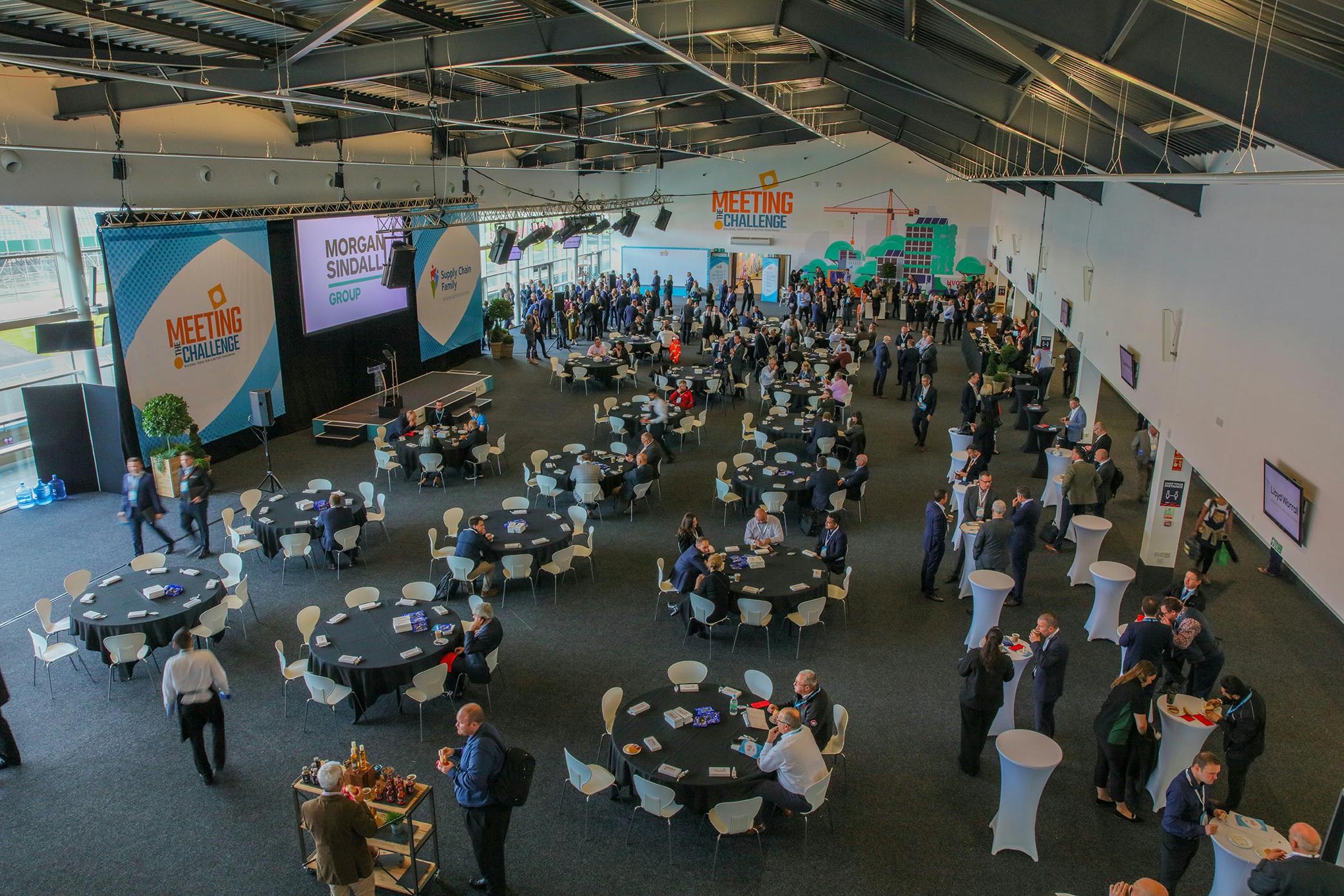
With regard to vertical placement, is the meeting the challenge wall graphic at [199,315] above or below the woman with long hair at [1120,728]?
above

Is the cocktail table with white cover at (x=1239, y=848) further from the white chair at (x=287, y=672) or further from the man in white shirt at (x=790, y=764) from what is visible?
Result: the white chair at (x=287, y=672)

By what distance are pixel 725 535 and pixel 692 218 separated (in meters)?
23.0

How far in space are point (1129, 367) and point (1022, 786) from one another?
264 inches

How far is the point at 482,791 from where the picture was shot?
17.2ft

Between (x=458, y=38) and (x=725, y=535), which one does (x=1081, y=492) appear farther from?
(x=458, y=38)

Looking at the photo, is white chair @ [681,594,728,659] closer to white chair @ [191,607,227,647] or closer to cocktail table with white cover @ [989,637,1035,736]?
cocktail table with white cover @ [989,637,1035,736]

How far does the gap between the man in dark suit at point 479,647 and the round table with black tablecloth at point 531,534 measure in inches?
81.9

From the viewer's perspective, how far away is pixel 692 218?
32.4 metres

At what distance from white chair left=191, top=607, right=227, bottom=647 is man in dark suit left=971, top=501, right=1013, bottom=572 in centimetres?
720

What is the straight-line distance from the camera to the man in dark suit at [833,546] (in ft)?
29.9

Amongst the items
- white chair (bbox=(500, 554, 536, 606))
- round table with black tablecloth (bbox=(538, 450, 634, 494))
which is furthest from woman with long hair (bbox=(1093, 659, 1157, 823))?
round table with black tablecloth (bbox=(538, 450, 634, 494))

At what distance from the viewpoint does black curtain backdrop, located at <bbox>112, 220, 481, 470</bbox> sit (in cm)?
1510

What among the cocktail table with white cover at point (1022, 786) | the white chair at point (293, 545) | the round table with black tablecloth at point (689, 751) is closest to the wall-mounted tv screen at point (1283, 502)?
the cocktail table with white cover at point (1022, 786)

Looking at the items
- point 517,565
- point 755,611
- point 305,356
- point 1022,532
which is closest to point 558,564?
point 517,565
